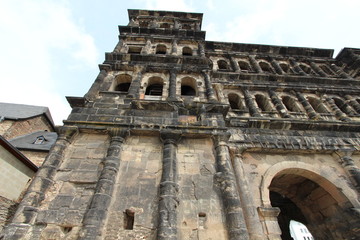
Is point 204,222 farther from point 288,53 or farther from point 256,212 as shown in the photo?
point 288,53

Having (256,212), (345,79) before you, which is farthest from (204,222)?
(345,79)

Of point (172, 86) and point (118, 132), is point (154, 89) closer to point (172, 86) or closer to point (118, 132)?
point (172, 86)

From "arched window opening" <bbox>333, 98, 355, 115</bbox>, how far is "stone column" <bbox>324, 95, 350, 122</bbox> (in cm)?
66

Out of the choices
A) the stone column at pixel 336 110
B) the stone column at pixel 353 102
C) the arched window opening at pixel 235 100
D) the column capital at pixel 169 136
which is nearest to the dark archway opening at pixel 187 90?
the arched window opening at pixel 235 100

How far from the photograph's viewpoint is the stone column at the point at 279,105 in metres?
8.84

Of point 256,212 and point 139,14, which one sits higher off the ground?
point 139,14

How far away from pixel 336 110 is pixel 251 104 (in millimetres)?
4462

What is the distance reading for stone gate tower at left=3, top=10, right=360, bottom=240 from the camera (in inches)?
186

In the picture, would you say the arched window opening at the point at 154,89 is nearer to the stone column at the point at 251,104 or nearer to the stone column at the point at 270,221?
the stone column at the point at 251,104

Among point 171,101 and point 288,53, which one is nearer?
point 171,101

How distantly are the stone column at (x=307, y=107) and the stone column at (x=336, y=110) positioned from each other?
1194mm

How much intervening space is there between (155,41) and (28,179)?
35.7 feet

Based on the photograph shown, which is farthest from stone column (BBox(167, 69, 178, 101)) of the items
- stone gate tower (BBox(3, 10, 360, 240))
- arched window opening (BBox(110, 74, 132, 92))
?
arched window opening (BBox(110, 74, 132, 92))

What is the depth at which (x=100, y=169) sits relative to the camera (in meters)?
5.64
